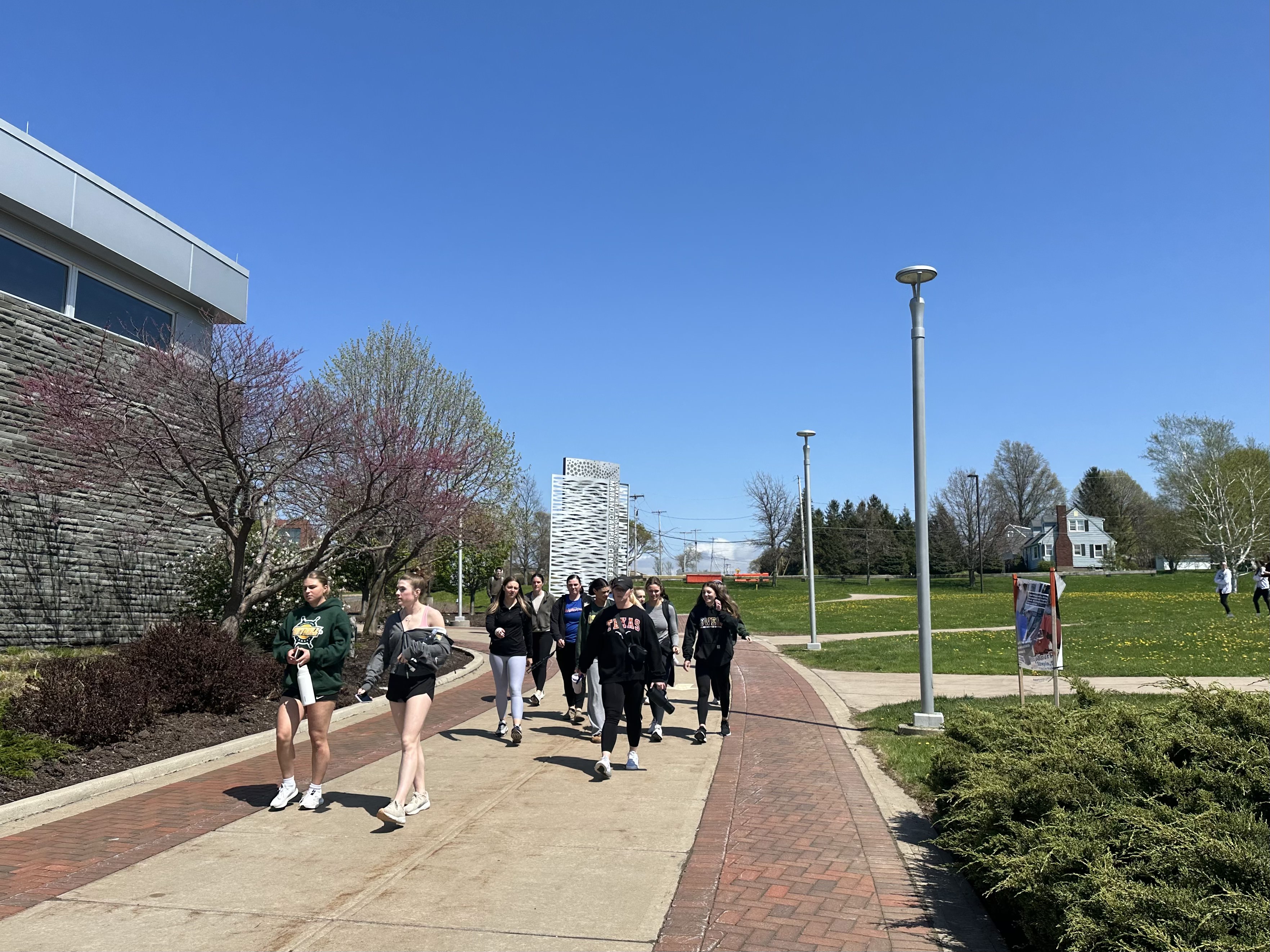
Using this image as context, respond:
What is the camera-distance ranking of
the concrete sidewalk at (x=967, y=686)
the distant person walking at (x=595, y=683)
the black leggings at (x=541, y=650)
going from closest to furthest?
1. the distant person walking at (x=595, y=683)
2. the black leggings at (x=541, y=650)
3. the concrete sidewalk at (x=967, y=686)

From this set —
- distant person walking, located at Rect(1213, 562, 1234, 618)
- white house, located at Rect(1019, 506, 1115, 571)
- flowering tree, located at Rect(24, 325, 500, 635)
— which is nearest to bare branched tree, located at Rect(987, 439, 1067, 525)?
white house, located at Rect(1019, 506, 1115, 571)

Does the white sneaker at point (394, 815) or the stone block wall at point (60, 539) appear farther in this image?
the stone block wall at point (60, 539)

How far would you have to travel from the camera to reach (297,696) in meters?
6.53

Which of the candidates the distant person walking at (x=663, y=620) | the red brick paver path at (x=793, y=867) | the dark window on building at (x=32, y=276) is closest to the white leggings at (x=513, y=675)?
the distant person walking at (x=663, y=620)

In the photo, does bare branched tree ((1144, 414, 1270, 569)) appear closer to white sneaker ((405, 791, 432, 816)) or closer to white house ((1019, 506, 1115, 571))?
white house ((1019, 506, 1115, 571))

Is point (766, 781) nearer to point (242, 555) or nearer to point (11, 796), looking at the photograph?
point (11, 796)

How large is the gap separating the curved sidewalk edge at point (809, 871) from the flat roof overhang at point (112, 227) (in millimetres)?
13104

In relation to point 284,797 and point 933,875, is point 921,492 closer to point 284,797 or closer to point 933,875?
point 933,875

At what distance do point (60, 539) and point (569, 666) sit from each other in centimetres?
943

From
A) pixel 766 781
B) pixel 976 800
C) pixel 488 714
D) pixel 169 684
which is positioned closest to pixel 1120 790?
pixel 976 800

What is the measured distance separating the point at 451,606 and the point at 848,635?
868 inches

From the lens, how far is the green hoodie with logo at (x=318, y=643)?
21.4ft

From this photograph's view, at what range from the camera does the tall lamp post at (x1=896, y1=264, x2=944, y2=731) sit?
991 cm

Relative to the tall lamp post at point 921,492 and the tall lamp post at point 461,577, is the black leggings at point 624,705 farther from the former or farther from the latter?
the tall lamp post at point 461,577
